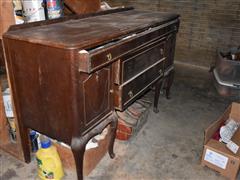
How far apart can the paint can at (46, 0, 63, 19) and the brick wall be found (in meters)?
2.23

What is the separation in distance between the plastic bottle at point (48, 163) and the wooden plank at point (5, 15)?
71 centimetres

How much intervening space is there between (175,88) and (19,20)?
1904 mm

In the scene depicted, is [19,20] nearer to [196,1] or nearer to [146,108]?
[146,108]

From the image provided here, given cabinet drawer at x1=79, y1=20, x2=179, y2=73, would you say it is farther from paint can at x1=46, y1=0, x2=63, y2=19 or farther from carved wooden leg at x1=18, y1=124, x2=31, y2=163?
carved wooden leg at x1=18, y1=124, x2=31, y2=163

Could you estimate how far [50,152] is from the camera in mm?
1582

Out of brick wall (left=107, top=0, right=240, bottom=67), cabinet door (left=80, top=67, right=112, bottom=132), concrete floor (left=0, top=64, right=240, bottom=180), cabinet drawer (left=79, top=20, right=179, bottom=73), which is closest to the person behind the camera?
cabinet drawer (left=79, top=20, right=179, bottom=73)

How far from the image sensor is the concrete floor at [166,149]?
1.67m

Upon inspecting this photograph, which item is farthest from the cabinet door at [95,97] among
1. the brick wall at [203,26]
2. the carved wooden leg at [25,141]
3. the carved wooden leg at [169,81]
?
the brick wall at [203,26]

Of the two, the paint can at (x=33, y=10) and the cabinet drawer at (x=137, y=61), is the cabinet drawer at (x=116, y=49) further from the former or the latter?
the paint can at (x=33, y=10)

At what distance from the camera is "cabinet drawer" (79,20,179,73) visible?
1.15 metres

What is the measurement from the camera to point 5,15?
138 centimetres

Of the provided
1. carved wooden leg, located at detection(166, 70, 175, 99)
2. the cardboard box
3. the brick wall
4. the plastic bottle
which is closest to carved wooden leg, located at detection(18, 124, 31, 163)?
the plastic bottle

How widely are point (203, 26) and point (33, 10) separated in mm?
2495

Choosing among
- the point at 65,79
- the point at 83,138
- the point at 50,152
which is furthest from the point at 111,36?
the point at 50,152
